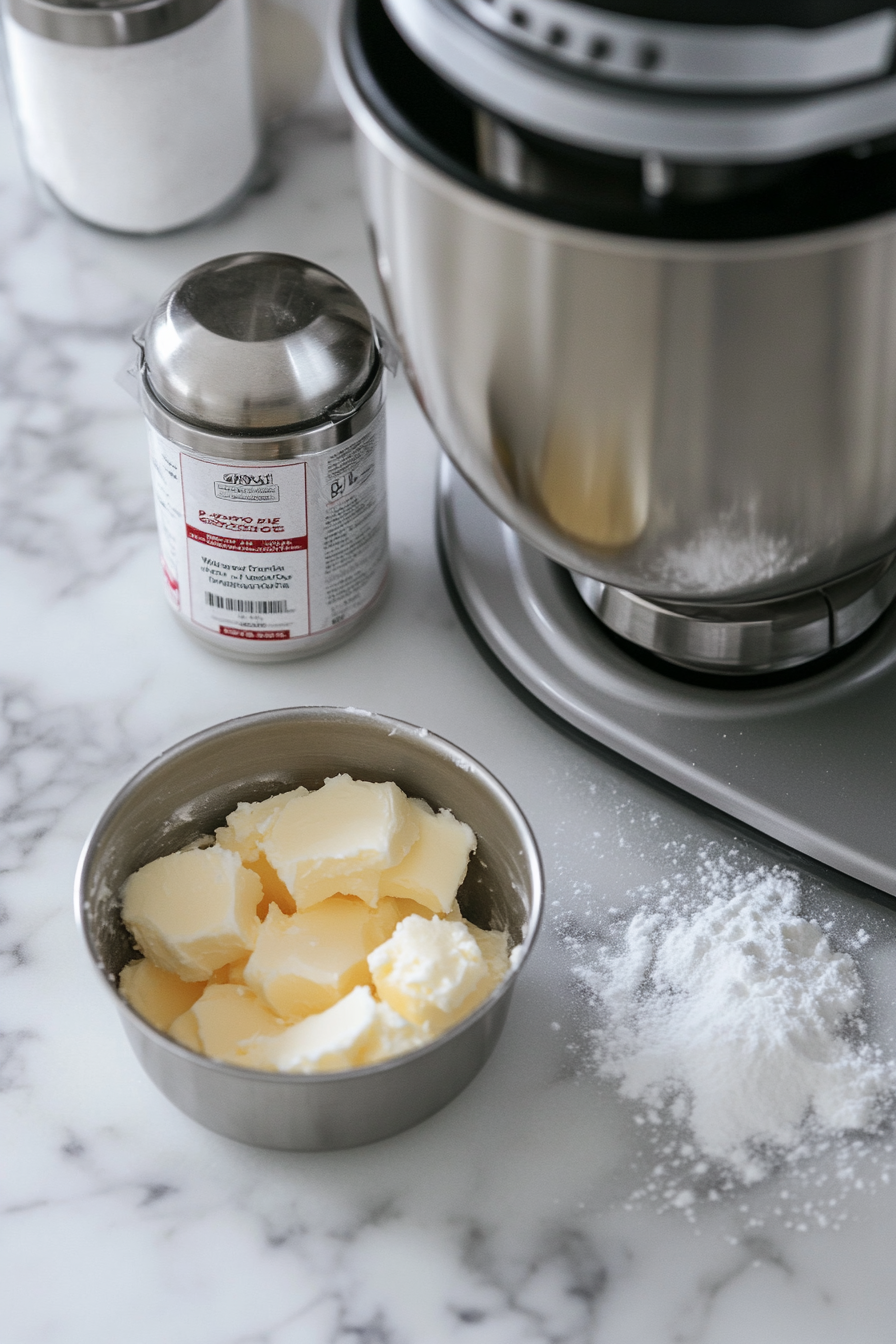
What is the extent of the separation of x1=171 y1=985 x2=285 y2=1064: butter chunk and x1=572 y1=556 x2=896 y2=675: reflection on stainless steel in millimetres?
241

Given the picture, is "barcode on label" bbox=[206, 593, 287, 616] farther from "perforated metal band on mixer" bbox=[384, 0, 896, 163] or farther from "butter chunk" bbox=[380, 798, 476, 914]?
"perforated metal band on mixer" bbox=[384, 0, 896, 163]

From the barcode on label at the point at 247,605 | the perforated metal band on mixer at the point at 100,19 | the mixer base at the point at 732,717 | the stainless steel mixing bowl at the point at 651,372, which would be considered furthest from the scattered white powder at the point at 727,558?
the perforated metal band on mixer at the point at 100,19

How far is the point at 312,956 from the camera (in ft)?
1.93

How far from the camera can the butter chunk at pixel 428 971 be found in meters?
0.56

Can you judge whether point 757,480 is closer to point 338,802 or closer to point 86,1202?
point 338,802

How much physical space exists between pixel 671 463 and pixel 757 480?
0.10 feet

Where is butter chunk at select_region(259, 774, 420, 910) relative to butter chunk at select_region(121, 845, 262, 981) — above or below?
above

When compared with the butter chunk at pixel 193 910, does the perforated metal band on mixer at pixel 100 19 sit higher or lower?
higher

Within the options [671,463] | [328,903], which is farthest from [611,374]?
[328,903]

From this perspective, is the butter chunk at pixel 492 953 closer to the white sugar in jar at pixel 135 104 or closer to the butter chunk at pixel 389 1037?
the butter chunk at pixel 389 1037

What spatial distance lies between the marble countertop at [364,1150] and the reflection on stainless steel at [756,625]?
0.21 feet

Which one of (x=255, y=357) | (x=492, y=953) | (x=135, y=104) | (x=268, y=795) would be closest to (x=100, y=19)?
(x=135, y=104)

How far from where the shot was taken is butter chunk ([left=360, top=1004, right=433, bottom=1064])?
549mm

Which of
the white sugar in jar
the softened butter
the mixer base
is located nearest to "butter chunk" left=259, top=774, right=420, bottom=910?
the softened butter
